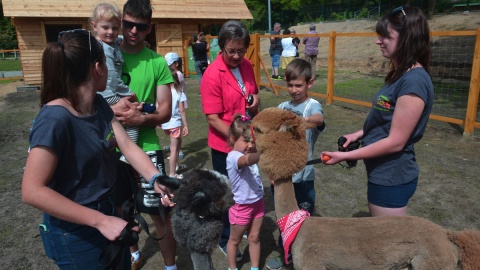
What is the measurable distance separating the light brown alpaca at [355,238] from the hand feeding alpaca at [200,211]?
1.59ft

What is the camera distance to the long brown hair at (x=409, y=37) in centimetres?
219

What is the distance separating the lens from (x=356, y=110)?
9945 mm

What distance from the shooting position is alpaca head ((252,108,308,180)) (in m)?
2.24

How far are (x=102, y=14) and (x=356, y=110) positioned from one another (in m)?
8.47

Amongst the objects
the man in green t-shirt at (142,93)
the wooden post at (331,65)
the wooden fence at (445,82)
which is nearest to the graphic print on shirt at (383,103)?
the man in green t-shirt at (142,93)

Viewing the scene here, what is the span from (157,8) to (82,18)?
11.8 feet

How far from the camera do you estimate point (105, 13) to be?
2.70 meters

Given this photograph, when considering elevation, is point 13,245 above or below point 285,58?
below

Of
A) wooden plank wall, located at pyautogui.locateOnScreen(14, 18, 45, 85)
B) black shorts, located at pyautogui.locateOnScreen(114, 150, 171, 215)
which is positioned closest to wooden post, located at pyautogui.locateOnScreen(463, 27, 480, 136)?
black shorts, located at pyautogui.locateOnScreen(114, 150, 171, 215)

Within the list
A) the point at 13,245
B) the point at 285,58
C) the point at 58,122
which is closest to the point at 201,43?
the point at 285,58

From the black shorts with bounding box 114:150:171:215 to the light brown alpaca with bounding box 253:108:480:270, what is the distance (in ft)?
3.62

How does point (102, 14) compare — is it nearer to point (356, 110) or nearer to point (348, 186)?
point (348, 186)

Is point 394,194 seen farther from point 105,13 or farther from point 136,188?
point 105,13

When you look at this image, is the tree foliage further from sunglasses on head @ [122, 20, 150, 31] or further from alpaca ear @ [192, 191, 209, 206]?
alpaca ear @ [192, 191, 209, 206]
